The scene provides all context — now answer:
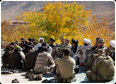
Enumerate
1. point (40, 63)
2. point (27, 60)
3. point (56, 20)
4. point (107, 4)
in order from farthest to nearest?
point (107, 4) → point (56, 20) → point (27, 60) → point (40, 63)

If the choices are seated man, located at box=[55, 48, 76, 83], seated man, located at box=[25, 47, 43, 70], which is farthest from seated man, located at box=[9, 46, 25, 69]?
seated man, located at box=[55, 48, 76, 83]

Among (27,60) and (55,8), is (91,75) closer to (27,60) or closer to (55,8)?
(27,60)

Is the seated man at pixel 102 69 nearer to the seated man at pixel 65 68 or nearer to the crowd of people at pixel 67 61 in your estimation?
the crowd of people at pixel 67 61

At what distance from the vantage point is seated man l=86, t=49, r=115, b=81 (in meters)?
4.99

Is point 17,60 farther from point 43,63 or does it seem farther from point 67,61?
point 67,61

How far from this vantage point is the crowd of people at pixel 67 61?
4.90 metres

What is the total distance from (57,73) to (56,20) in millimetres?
11849

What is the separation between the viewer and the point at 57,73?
502 cm

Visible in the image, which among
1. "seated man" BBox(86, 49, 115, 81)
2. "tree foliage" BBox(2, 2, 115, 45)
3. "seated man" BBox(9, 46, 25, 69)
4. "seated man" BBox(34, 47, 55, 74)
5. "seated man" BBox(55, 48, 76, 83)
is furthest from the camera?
"tree foliage" BBox(2, 2, 115, 45)

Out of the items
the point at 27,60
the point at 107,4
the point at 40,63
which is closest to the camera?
the point at 40,63

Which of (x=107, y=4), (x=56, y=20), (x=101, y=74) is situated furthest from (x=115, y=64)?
(x=107, y=4)

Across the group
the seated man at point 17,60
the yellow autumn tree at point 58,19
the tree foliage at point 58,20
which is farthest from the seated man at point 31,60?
the yellow autumn tree at point 58,19

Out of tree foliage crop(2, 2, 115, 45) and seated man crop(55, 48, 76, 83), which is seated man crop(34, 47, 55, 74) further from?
tree foliage crop(2, 2, 115, 45)

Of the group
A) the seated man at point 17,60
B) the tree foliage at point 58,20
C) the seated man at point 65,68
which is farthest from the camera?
the tree foliage at point 58,20
